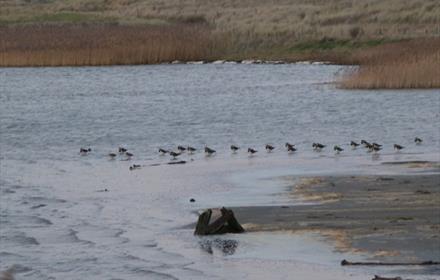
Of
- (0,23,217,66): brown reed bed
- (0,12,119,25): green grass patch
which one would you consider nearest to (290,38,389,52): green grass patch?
(0,23,217,66): brown reed bed

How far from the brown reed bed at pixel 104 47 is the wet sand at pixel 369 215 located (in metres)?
32.8

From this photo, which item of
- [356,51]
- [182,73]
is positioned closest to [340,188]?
[182,73]

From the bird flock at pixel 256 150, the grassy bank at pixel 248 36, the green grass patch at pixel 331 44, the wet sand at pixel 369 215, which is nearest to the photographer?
the wet sand at pixel 369 215

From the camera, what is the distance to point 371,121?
28.6 m

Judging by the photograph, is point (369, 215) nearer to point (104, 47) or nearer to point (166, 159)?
point (166, 159)

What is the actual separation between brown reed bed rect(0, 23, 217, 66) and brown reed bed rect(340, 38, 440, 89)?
13.3 meters

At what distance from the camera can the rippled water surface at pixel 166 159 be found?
12.9 meters

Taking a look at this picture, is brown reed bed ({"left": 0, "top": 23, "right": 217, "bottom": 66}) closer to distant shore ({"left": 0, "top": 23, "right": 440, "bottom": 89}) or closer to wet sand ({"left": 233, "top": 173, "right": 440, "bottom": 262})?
distant shore ({"left": 0, "top": 23, "right": 440, "bottom": 89})

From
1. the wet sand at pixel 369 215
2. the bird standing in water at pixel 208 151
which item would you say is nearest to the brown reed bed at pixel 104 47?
the bird standing in water at pixel 208 151

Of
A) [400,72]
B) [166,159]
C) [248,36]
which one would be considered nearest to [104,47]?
[248,36]

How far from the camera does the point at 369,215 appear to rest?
47.3ft

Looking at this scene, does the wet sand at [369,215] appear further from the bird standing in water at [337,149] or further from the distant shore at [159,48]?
the distant shore at [159,48]

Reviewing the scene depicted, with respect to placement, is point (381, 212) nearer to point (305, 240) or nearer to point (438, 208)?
point (438, 208)

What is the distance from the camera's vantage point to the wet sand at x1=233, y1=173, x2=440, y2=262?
1253 centimetres
